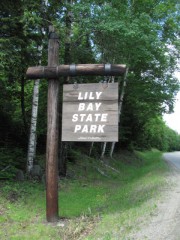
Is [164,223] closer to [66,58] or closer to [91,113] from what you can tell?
[91,113]

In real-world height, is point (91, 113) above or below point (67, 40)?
below

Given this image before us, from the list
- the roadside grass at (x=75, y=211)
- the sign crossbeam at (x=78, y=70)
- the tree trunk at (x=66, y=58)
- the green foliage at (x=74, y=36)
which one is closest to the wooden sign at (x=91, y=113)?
the sign crossbeam at (x=78, y=70)

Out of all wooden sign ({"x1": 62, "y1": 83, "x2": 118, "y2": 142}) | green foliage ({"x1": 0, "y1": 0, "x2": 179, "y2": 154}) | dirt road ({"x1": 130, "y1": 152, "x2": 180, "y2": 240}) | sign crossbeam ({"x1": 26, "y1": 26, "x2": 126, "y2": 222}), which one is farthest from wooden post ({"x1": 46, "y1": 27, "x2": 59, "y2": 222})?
green foliage ({"x1": 0, "y1": 0, "x2": 179, "y2": 154})

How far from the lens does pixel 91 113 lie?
7.09 meters

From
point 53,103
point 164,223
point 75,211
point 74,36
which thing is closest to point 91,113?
point 53,103

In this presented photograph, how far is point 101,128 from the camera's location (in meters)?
6.97

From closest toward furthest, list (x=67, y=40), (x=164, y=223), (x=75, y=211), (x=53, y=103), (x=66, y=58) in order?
1. (x=164, y=223)
2. (x=53, y=103)
3. (x=75, y=211)
4. (x=67, y=40)
5. (x=66, y=58)

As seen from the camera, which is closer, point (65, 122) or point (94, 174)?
point (65, 122)

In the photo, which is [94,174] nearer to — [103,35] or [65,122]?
[103,35]

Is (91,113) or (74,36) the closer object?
(91,113)

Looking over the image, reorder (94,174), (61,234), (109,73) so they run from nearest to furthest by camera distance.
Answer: (61,234) → (109,73) → (94,174)

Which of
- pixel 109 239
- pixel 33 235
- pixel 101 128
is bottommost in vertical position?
pixel 33 235

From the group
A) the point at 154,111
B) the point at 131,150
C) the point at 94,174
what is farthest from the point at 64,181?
the point at 131,150

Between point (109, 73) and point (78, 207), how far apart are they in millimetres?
4485
